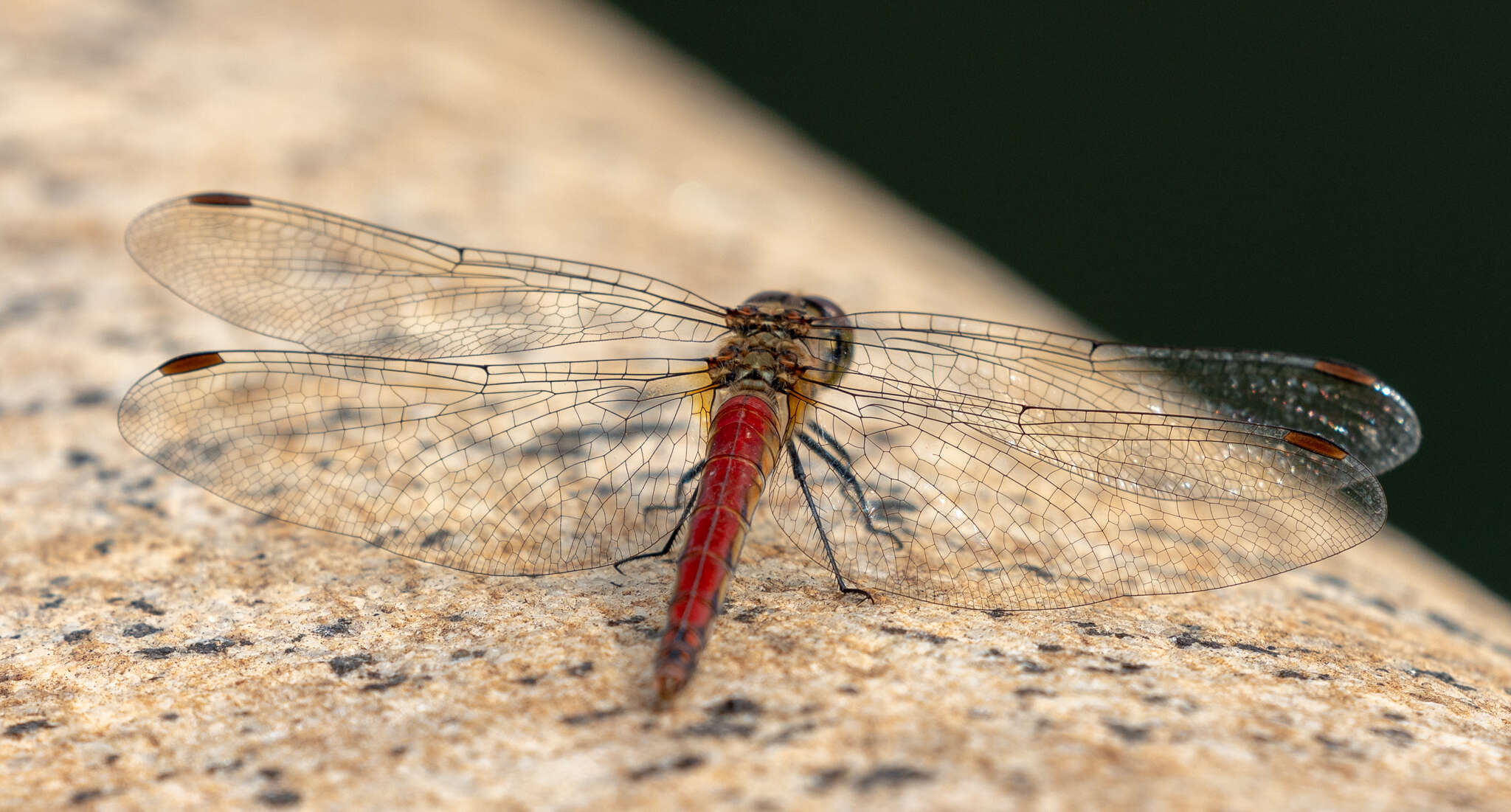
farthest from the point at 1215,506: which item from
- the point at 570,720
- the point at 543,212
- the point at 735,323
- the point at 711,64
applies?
the point at 711,64

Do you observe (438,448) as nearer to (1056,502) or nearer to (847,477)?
(847,477)

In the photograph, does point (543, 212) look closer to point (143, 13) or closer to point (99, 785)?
point (143, 13)

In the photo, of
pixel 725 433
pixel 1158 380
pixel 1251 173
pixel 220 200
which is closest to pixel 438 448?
pixel 725 433

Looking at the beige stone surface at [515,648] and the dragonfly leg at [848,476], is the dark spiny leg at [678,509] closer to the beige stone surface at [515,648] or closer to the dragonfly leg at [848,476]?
the beige stone surface at [515,648]

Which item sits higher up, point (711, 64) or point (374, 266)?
point (711, 64)

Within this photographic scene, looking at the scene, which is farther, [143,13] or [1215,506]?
[143,13]

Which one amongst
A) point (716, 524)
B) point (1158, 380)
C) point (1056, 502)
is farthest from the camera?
point (1158, 380)
